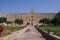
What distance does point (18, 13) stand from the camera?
72562 mm

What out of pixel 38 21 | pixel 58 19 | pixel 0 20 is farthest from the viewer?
pixel 38 21

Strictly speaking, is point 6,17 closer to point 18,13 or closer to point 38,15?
point 18,13

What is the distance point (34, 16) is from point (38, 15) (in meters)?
1.50

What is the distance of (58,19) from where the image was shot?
5791 cm

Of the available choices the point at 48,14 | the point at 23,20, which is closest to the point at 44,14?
the point at 48,14

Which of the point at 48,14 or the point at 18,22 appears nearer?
the point at 18,22

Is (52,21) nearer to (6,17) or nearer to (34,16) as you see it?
(34,16)

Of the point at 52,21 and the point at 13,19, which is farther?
the point at 13,19

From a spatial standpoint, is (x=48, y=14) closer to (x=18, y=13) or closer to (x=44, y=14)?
(x=44, y=14)

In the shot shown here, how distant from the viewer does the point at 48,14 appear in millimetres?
71938

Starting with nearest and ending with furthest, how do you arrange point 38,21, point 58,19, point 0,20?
point 58,19 → point 0,20 → point 38,21

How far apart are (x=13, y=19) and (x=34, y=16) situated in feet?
23.5

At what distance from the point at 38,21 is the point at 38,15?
8.80ft

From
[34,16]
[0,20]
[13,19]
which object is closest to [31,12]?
[34,16]
